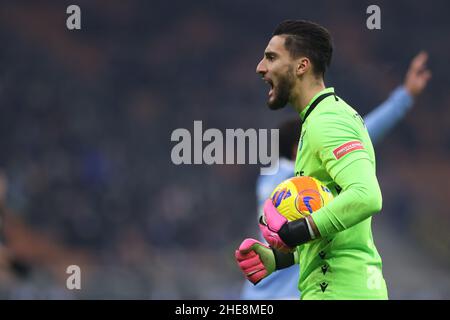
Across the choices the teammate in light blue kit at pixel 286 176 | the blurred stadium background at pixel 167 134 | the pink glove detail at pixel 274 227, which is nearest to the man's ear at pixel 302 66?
the pink glove detail at pixel 274 227

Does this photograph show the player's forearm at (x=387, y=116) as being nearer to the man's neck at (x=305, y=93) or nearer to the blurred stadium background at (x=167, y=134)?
the man's neck at (x=305, y=93)

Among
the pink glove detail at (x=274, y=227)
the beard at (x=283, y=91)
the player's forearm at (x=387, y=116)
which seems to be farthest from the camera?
the player's forearm at (x=387, y=116)

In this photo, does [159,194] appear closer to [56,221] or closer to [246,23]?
[56,221]

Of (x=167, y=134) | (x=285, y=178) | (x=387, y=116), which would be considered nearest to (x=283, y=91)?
(x=285, y=178)

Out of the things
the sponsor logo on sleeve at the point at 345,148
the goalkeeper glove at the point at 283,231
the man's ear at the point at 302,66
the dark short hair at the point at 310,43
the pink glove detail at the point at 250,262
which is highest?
the dark short hair at the point at 310,43

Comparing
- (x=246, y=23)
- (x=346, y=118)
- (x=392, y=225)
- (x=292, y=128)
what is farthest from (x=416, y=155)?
(x=346, y=118)

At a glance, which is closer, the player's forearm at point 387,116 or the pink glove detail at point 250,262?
the pink glove detail at point 250,262

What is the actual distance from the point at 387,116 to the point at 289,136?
840mm

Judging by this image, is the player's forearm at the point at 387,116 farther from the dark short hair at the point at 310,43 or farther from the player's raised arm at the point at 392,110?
the dark short hair at the point at 310,43

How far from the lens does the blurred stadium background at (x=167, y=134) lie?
1227 cm

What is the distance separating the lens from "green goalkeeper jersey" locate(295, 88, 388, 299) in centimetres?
328

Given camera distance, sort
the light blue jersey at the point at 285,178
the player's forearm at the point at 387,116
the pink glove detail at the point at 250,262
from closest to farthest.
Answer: the pink glove detail at the point at 250,262, the light blue jersey at the point at 285,178, the player's forearm at the point at 387,116

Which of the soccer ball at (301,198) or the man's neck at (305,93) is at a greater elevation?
the man's neck at (305,93)

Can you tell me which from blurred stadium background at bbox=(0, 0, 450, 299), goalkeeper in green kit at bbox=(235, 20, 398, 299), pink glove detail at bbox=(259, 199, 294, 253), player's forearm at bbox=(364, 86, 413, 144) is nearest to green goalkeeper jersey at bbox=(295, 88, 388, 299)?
goalkeeper in green kit at bbox=(235, 20, 398, 299)
